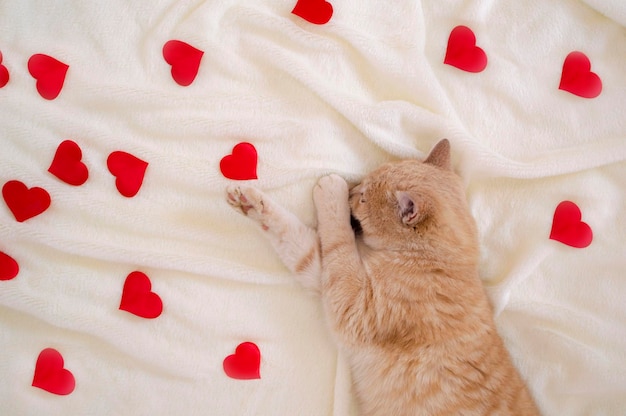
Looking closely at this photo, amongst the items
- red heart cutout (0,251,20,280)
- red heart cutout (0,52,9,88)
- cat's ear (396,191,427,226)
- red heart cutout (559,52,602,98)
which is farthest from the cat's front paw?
red heart cutout (559,52,602,98)

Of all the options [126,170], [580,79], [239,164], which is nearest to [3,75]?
[126,170]

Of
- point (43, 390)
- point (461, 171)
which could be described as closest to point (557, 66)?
point (461, 171)

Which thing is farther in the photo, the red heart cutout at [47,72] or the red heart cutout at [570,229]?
the red heart cutout at [570,229]

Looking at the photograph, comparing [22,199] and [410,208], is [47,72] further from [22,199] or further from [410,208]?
[410,208]

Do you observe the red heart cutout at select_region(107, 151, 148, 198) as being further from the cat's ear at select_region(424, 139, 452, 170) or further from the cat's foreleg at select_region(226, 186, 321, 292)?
the cat's ear at select_region(424, 139, 452, 170)

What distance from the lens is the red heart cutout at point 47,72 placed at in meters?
1.74

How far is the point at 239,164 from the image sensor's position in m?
1.75

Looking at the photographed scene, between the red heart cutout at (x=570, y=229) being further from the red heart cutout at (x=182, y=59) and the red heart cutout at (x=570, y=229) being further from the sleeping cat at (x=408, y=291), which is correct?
the red heart cutout at (x=182, y=59)

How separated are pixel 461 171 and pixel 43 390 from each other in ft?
4.97

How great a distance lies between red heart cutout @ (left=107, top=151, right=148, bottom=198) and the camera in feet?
5.63

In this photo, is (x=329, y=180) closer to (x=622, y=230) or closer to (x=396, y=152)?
(x=396, y=152)

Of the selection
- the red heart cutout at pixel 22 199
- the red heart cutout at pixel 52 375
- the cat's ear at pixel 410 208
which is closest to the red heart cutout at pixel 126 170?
the red heart cutout at pixel 22 199

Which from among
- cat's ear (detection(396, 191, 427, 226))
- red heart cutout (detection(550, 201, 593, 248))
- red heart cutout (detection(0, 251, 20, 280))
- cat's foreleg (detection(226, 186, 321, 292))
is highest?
red heart cutout (detection(550, 201, 593, 248))

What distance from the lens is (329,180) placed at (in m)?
1.77
